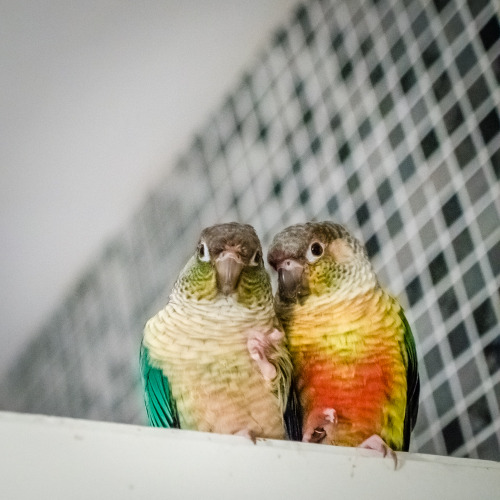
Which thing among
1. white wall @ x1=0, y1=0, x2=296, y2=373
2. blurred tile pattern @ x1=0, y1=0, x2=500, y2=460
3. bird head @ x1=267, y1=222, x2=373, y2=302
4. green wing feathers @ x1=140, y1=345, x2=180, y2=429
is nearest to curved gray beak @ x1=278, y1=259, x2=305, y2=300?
bird head @ x1=267, y1=222, x2=373, y2=302

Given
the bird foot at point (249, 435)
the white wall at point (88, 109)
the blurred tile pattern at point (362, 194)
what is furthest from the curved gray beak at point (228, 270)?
the white wall at point (88, 109)

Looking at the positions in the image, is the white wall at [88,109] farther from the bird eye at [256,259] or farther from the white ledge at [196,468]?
the white ledge at [196,468]

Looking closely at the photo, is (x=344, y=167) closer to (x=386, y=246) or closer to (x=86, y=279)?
(x=386, y=246)

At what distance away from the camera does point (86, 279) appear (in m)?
1.64

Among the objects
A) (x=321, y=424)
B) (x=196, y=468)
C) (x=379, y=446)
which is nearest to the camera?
(x=196, y=468)

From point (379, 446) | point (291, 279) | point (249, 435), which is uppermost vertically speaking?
point (291, 279)

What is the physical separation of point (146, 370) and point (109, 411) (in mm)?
601

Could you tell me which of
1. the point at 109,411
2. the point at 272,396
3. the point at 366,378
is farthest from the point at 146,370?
the point at 109,411

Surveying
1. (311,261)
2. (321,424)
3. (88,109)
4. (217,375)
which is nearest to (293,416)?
(321,424)

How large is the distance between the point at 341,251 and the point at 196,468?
0.48 m

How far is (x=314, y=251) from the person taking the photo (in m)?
0.98

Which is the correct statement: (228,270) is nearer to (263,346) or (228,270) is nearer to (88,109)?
(263,346)

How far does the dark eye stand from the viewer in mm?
984

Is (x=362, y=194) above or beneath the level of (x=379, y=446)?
above
